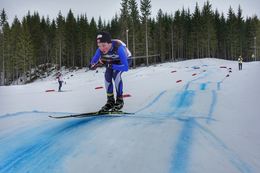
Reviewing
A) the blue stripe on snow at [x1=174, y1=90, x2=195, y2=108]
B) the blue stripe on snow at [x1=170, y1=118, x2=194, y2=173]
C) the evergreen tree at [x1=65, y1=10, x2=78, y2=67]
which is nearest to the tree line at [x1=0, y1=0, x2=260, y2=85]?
the evergreen tree at [x1=65, y1=10, x2=78, y2=67]

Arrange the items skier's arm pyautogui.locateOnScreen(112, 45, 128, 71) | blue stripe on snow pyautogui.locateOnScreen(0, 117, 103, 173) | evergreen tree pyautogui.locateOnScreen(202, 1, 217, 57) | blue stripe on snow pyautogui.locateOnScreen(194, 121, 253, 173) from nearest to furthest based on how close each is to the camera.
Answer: blue stripe on snow pyautogui.locateOnScreen(0, 117, 103, 173) → blue stripe on snow pyautogui.locateOnScreen(194, 121, 253, 173) → skier's arm pyautogui.locateOnScreen(112, 45, 128, 71) → evergreen tree pyautogui.locateOnScreen(202, 1, 217, 57)

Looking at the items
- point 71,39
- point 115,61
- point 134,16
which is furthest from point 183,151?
point 71,39

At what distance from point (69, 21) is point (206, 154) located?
72.0 m

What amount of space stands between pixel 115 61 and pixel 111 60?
0.10 meters

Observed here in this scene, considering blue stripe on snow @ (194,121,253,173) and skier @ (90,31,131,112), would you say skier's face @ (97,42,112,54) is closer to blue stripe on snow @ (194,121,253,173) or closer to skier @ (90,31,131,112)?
skier @ (90,31,131,112)

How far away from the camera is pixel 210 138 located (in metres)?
4.23

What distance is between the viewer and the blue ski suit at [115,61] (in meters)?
6.45

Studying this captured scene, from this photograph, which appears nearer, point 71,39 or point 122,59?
point 122,59

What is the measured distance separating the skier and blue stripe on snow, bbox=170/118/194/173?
2301 millimetres

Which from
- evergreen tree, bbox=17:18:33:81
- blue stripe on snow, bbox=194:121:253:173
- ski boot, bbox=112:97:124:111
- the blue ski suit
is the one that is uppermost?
evergreen tree, bbox=17:18:33:81

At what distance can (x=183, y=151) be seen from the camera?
11.8 ft

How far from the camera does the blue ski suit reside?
6445mm

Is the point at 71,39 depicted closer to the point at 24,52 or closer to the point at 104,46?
the point at 24,52

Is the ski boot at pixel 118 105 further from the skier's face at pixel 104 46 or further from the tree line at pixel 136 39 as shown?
the tree line at pixel 136 39
